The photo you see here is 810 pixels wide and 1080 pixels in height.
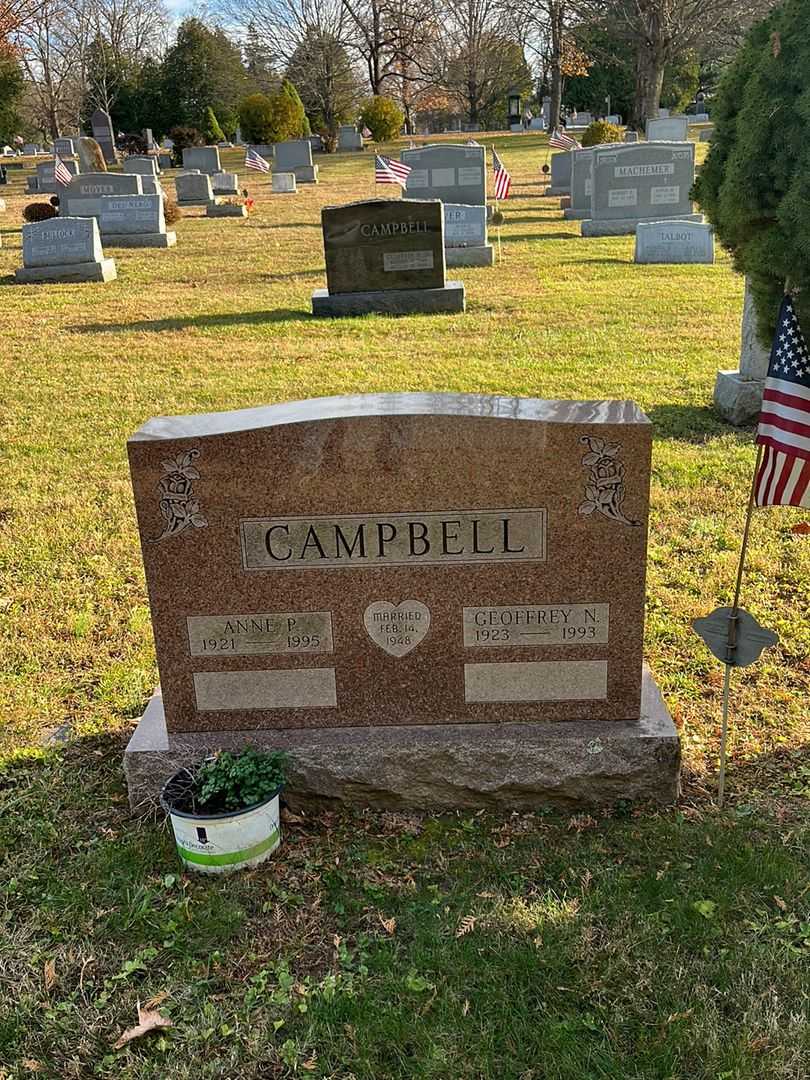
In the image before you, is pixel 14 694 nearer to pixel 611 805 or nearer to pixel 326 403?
pixel 326 403

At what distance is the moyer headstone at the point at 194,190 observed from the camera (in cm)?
2689

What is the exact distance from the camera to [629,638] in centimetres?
354

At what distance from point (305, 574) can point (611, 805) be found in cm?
146

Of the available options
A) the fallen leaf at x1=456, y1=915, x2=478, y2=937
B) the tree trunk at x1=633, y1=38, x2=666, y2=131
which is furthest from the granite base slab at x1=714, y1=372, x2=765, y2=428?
the tree trunk at x1=633, y1=38, x2=666, y2=131

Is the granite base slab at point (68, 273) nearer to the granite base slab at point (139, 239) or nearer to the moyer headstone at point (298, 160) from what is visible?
the granite base slab at point (139, 239)

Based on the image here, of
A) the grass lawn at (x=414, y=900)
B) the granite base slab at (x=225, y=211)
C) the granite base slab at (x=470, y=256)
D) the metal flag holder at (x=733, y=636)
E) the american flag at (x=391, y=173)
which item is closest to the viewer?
the grass lawn at (x=414, y=900)

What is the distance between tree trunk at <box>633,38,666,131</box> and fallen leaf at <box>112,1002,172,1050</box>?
40.4m

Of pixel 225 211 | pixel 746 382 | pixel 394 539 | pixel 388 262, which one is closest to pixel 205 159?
pixel 225 211

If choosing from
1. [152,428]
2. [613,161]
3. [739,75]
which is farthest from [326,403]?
[613,161]

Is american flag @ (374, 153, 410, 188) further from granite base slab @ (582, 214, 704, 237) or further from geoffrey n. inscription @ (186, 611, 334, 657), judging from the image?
geoffrey n. inscription @ (186, 611, 334, 657)

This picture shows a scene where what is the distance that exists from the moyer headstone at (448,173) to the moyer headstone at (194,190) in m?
7.65

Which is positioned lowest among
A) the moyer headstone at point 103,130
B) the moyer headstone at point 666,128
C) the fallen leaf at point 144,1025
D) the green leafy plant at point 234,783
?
the fallen leaf at point 144,1025

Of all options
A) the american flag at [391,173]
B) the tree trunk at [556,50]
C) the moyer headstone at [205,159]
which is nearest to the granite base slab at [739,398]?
the american flag at [391,173]

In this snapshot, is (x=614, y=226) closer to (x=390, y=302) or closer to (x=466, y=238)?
(x=466, y=238)
